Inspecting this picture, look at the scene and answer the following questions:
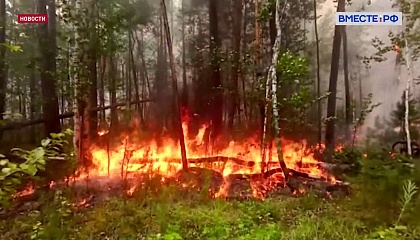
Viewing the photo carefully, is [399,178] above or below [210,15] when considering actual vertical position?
below

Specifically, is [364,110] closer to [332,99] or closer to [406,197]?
[332,99]

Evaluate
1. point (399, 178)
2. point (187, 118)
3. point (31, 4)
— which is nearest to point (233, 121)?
point (187, 118)

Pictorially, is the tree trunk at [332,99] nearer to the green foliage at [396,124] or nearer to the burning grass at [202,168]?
the burning grass at [202,168]

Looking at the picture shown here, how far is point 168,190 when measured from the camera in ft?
12.1

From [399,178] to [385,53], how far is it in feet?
4.84

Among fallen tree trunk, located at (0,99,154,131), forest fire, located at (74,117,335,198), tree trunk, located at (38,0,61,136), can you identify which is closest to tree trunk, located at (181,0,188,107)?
forest fire, located at (74,117,335,198)

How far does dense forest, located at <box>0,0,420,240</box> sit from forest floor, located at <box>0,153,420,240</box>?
9 centimetres

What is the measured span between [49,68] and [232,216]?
243 cm

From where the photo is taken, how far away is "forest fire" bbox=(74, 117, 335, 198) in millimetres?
4004

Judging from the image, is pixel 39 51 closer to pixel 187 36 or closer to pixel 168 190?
pixel 187 36

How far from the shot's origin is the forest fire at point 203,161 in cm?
400

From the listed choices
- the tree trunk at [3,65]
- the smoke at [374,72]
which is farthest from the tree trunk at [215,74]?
the tree trunk at [3,65]

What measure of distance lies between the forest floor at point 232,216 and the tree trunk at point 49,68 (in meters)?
0.79

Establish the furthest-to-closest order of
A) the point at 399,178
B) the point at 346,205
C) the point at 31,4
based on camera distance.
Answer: the point at 31,4
the point at 346,205
the point at 399,178
